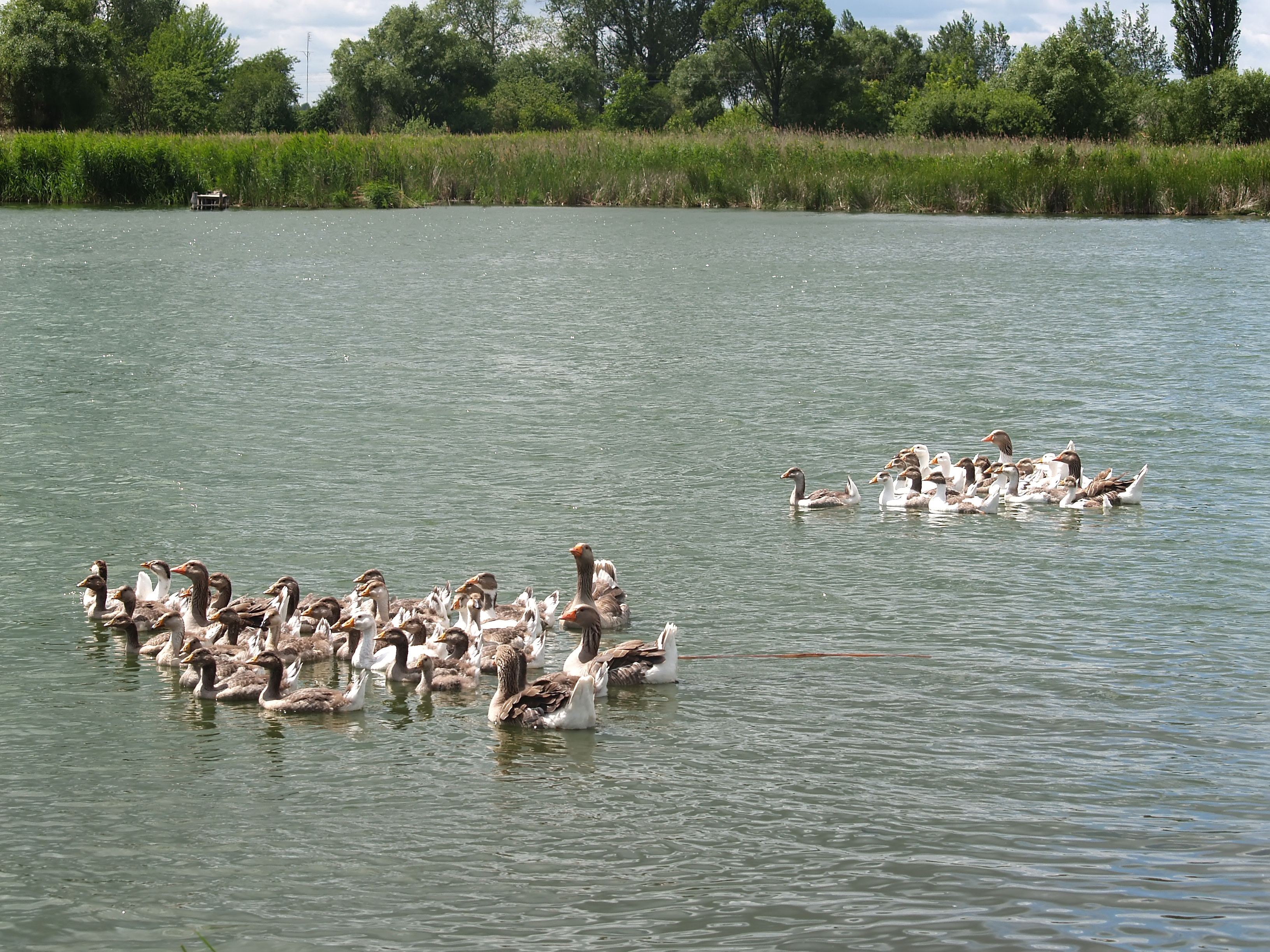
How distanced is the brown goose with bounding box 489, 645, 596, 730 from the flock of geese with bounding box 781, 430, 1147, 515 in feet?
16.9

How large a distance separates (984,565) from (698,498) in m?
2.93

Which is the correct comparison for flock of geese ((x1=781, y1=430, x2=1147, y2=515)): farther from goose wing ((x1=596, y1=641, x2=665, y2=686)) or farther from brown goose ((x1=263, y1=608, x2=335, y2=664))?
brown goose ((x1=263, y1=608, x2=335, y2=664))

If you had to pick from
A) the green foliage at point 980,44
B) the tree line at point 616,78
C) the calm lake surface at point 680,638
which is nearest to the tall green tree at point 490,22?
the tree line at point 616,78

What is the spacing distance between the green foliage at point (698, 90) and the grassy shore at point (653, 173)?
1924 inches

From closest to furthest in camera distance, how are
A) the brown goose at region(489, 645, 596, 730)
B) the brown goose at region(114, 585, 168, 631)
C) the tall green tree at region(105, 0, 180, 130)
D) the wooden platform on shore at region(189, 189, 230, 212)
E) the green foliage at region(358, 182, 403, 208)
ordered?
the brown goose at region(489, 645, 596, 730)
the brown goose at region(114, 585, 168, 631)
the wooden platform on shore at region(189, 189, 230, 212)
the green foliage at region(358, 182, 403, 208)
the tall green tree at region(105, 0, 180, 130)

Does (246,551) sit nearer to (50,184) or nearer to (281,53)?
(50,184)

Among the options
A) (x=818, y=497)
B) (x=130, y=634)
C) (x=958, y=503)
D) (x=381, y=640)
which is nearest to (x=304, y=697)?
(x=381, y=640)

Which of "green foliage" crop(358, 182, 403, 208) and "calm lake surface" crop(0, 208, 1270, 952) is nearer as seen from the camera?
"calm lake surface" crop(0, 208, 1270, 952)

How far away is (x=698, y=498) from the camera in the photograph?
13.2 m

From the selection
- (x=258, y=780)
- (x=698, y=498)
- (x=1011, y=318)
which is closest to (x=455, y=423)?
(x=698, y=498)

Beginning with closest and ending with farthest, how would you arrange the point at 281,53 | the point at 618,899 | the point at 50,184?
1. the point at 618,899
2. the point at 50,184
3. the point at 281,53

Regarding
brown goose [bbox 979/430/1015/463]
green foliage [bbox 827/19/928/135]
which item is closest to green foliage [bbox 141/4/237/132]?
green foliage [bbox 827/19/928/135]

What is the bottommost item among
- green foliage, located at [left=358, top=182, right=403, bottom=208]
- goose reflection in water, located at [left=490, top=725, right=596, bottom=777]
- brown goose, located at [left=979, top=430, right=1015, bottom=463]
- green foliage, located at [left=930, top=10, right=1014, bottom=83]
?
goose reflection in water, located at [left=490, top=725, right=596, bottom=777]

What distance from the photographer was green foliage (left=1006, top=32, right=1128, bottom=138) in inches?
2584
